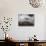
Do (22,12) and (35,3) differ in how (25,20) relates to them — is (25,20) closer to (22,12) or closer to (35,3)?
(22,12)

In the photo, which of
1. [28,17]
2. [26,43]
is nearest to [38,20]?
[28,17]

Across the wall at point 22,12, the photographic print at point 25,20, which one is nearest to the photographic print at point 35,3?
the wall at point 22,12

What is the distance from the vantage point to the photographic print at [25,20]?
364 cm

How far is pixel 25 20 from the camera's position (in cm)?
365

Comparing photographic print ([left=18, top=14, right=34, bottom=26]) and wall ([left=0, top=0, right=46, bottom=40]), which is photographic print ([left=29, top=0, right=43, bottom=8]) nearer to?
wall ([left=0, top=0, right=46, bottom=40])

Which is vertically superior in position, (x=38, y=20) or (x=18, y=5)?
(x=18, y=5)

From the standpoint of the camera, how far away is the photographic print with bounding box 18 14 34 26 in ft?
12.0

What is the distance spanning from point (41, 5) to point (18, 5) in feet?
2.31

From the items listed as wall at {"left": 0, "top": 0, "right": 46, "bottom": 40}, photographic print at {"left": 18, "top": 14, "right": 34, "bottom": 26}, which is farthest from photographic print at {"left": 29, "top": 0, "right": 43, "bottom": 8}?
photographic print at {"left": 18, "top": 14, "right": 34, "bottom": 26}

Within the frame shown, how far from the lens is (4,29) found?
361 cm

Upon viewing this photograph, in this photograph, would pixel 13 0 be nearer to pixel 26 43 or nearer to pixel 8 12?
pixel 8 12

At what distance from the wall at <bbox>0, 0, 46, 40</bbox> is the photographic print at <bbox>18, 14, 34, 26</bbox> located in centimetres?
9

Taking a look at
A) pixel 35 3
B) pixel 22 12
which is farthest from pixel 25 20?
pixel 35 3

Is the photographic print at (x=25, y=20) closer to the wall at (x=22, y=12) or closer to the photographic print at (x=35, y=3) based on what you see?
the wall at (x=22, y=12)
